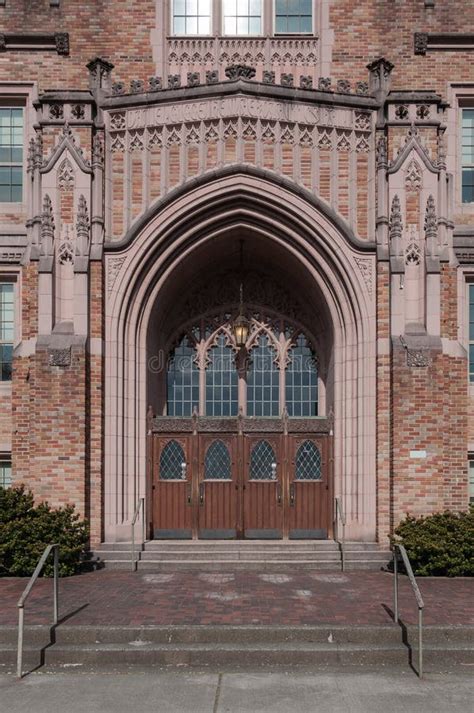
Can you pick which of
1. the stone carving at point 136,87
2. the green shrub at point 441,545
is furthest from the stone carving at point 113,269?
the green shrub at point 441,545

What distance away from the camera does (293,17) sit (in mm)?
16078

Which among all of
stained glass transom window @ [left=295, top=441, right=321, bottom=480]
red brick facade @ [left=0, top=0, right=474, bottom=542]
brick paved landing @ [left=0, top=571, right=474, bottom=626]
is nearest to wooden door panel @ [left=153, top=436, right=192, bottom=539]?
red brick facade @ [left=0, top=0, right=474, bottom=542]

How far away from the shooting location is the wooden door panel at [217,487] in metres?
14.7

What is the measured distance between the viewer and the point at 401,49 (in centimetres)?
1575

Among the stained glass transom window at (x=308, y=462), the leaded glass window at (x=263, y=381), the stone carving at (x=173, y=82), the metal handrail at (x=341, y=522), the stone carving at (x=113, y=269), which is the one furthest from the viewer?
the leaded glass window at (x=263, y=381)

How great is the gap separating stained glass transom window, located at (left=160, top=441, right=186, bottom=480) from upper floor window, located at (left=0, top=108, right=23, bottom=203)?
5789 millimetres

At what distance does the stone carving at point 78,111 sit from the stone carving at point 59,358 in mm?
4367

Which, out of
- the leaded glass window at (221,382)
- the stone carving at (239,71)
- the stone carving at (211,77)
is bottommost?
the leaded glass window at (221,382)

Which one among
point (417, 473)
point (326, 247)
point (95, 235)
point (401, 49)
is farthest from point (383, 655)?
point (401, 49)

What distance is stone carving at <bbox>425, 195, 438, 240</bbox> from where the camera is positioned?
1378 centimetres

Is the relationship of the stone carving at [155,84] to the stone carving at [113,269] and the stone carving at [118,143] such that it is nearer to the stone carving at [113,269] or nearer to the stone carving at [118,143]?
the stone carving at [118,143]

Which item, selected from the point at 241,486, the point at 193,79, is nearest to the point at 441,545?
the point at 241,486

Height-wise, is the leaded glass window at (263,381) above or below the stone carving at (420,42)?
below

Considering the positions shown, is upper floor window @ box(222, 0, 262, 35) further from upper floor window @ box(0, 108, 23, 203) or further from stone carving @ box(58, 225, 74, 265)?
stone carving @ box(58, 225, 74, 265)
